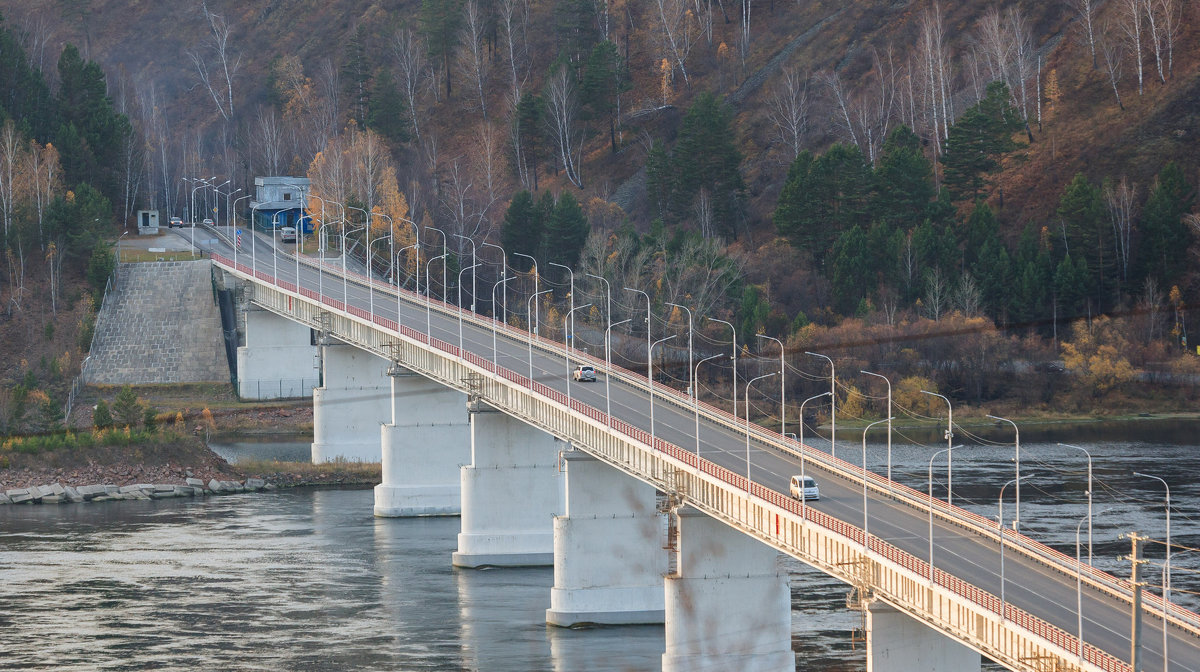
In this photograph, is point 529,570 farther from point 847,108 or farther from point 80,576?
point 847,108

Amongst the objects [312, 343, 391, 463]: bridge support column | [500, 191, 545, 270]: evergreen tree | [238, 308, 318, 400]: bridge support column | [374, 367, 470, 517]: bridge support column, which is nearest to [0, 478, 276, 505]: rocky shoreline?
[312, 343, 391, 463]: bridge support column

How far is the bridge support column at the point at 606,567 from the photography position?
254 ft

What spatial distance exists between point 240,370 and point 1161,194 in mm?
80372

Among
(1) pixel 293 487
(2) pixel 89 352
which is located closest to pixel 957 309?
(1) pixel 293 487

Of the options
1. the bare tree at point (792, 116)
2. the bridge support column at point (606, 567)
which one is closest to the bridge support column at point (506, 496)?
the bridge support column at point (606, 567)

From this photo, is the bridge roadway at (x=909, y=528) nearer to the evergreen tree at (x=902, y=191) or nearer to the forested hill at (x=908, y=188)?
the forested hill at (x=908, y=188)

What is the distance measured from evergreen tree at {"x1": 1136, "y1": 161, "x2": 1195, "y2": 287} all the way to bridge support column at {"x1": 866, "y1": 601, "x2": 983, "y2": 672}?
10332 cm

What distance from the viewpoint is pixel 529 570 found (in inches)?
3649

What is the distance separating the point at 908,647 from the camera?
2192 inches

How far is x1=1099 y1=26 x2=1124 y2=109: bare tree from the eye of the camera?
174 meters

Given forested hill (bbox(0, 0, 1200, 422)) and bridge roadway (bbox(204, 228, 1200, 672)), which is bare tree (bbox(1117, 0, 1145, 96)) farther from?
bridge roadway (bbox(204, 228, 1200, 672))

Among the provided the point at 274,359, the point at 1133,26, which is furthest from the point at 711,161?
the point at 274,359

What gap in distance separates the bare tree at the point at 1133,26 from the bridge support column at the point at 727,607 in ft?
382

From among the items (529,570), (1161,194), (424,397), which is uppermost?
(1161,194)
